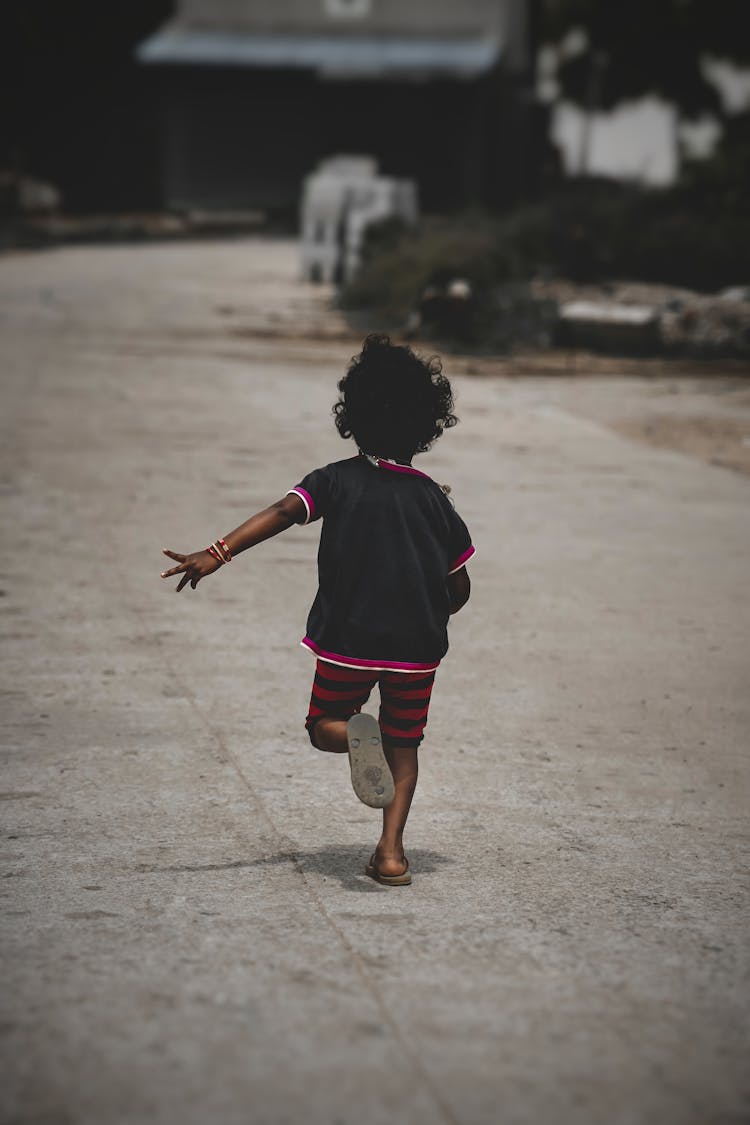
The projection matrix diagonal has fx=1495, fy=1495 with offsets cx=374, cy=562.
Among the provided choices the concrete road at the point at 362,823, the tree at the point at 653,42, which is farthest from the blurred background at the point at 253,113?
the concrete road at the point at 362,823

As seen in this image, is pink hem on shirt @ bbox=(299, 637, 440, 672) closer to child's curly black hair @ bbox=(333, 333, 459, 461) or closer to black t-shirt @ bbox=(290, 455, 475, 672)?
black t-shirt @ bbox=(290, 455, 475, 672)

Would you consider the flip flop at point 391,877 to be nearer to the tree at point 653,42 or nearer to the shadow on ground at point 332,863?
the shadow on ground at point 332,863

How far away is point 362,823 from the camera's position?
411 centimetres

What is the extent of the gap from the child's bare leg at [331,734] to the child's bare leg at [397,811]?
13 centimetres

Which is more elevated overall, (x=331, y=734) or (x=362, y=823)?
(x=331, y=734)

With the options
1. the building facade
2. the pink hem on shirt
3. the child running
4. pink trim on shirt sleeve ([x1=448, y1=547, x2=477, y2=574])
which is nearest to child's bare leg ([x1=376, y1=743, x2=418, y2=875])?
the child running

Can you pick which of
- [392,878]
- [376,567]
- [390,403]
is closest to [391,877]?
[392,878]

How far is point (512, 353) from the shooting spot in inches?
576

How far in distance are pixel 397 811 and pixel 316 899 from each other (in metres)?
0.31

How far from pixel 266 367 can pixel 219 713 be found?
8.29 m

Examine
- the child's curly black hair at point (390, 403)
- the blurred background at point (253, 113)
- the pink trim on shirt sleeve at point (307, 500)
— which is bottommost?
the blurred background at point (253, 113)

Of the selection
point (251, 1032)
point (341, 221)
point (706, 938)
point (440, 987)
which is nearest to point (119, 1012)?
point (251, 1032)

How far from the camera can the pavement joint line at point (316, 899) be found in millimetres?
2523

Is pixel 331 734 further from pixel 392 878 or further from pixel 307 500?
pixel 307 500
